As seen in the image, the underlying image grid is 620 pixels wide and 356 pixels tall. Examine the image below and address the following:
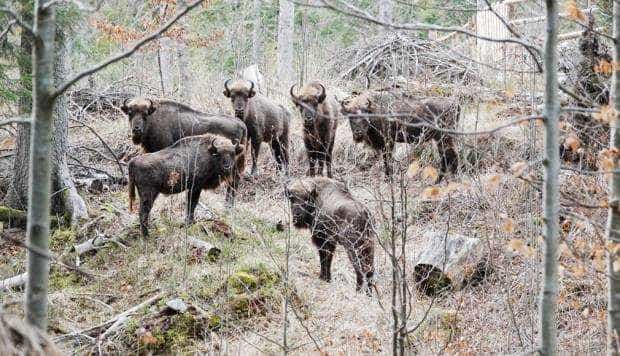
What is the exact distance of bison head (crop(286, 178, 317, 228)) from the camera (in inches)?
405

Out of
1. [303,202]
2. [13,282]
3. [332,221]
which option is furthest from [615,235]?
[13,282]

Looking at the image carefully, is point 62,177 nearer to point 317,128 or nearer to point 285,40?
point 317,128

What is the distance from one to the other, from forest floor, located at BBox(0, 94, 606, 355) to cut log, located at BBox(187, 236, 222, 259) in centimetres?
8

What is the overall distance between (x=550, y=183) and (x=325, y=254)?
6.18 m

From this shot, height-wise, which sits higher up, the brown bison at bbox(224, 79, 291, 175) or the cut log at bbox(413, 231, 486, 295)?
the brown bison at bbox(224, 79, 291, 175)

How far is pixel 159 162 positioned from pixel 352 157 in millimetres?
5430

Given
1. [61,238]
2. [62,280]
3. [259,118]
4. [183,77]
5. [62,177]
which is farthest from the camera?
[183,77]

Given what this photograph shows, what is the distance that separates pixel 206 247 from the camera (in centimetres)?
1080

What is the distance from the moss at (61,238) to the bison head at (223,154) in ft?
7.74

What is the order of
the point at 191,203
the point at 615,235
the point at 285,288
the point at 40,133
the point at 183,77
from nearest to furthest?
1. the point at 40,133
2. the point at 615,235
3. the point at 285,288
4. the point at 191,203
5. the point at 183,77

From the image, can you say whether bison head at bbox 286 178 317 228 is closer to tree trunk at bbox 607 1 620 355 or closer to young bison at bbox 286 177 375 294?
young bison at bbox 286 177 375 294

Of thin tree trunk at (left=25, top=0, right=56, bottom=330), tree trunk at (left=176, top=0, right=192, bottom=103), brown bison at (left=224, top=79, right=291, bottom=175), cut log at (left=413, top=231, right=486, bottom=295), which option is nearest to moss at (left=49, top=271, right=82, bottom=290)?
cut log at (left=413, top=231, right=486, bottom=295)

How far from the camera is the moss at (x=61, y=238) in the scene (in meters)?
11.2

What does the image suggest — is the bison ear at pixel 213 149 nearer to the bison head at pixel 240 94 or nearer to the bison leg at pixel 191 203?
the bison leg at pixel 191 203
